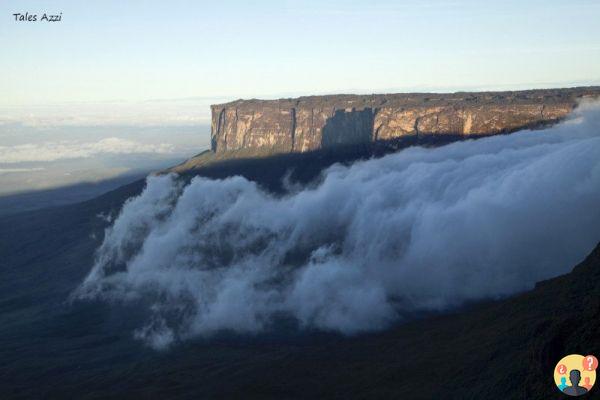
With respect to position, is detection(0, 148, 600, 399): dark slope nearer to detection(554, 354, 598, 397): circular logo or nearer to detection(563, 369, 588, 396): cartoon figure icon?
detection(554, 354, 598, 397): circular logo

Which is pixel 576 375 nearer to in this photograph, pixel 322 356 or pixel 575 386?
pixel 575 386

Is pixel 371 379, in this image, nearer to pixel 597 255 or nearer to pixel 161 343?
pixel 597 255

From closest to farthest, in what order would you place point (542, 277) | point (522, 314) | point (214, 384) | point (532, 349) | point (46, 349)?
point (532, 349) < point (522, 314) < point (214, 384) < point (542, 277) < point (46, 349)

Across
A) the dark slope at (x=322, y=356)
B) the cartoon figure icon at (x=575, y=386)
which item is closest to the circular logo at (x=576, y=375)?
the cartoon figure icon at (x=575, y=386)

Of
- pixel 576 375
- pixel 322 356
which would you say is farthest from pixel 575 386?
pixel 322 356

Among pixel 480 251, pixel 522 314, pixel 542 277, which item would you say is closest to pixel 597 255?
pixel 522 314
